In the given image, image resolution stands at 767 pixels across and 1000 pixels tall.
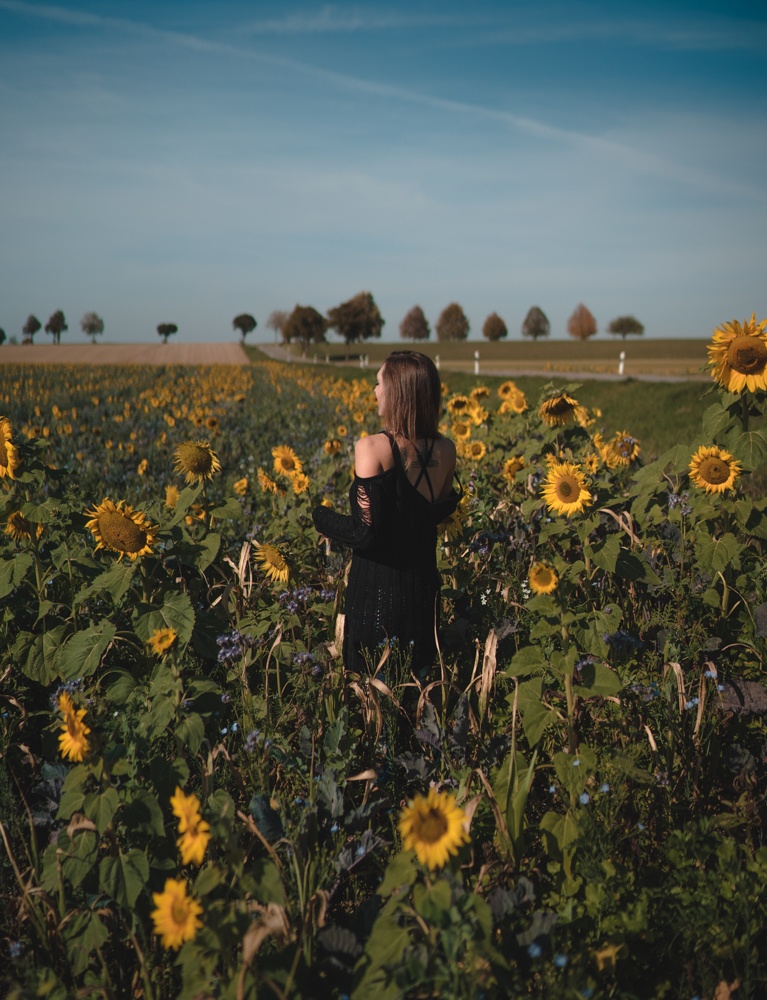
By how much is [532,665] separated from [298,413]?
12369 millimetres

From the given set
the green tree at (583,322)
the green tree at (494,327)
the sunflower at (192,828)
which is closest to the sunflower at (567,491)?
the sunflower at (192,828)

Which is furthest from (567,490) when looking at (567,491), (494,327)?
(494,327)

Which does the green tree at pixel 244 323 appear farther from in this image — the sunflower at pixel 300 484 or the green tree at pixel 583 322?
the sunflower at pixel 300 484

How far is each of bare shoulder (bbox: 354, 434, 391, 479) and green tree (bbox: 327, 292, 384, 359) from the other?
81339 mm

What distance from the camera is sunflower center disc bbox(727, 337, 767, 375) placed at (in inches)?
119

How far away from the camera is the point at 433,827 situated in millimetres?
1562

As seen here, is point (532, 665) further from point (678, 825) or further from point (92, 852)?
point (92, 852)

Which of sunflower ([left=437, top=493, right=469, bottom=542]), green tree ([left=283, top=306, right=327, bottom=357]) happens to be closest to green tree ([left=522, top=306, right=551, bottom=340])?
green tree ([left=283, top=306, right=327, bottom=357])

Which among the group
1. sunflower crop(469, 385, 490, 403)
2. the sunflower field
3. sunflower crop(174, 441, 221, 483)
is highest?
sunflower crop(469, 385, 490, 403)

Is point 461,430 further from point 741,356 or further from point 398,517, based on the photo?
point 398,517

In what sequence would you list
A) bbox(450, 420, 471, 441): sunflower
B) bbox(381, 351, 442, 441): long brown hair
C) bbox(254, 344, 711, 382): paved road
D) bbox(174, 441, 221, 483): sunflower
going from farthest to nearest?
1. bbox(254, 344, 711, 382): paved road
2. bbox(450, 420, 471, 441): sunflower
3. bbox(174, 441, 221, 483): sunflower
4. bbox(381, 351, 442, 441): long brown hair

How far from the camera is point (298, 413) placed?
1422 cm

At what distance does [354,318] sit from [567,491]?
84151 mm

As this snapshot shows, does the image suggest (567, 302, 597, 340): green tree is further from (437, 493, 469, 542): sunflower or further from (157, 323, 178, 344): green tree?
(437, 493, 469, 542): sunflower
